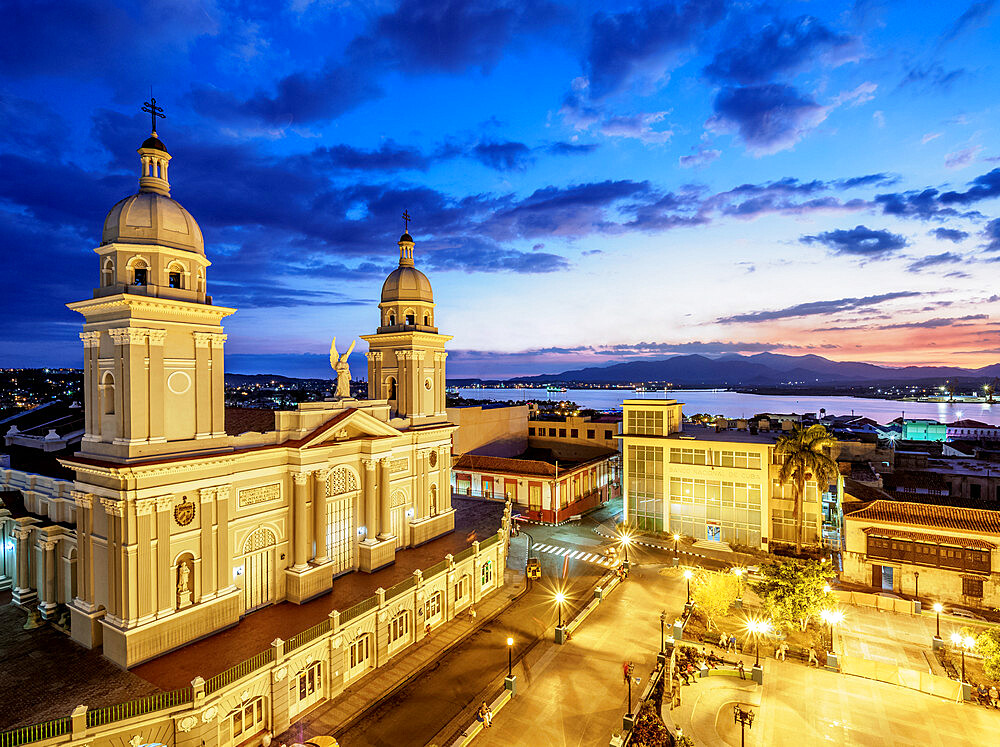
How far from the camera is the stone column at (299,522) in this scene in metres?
23.0

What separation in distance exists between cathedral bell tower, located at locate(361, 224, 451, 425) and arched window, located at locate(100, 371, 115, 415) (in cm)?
1502

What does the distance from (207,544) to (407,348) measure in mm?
15695

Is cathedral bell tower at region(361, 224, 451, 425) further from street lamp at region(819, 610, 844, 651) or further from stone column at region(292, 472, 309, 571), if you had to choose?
street lamp at region(819, 610, 844, 651)

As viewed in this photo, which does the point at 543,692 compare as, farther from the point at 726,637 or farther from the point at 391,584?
the point at 726,637

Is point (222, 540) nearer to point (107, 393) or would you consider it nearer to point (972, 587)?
point (107, 393)

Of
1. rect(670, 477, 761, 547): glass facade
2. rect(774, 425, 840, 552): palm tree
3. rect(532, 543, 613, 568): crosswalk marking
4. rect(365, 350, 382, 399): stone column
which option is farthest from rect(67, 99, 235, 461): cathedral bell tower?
rect(774, 425, 840, 552): palm tree

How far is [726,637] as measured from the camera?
25.5 m

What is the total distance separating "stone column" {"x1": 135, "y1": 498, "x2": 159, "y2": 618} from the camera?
17.8m

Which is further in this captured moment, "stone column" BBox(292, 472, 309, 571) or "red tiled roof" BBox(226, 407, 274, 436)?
"red tiled roof" BBox(226, 407, 274, 436)

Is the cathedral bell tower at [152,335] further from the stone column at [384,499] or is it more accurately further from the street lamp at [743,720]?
the street lamp at [743,720]

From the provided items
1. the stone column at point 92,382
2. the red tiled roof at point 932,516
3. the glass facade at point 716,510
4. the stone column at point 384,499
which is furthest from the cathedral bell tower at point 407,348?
the red tiled roof at point 932,516

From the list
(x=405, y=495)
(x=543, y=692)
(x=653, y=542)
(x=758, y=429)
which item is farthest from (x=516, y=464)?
(x=543, y=692)

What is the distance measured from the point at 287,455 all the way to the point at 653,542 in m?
31.2

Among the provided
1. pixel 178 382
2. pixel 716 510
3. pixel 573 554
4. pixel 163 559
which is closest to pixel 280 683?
pixel 163 559
